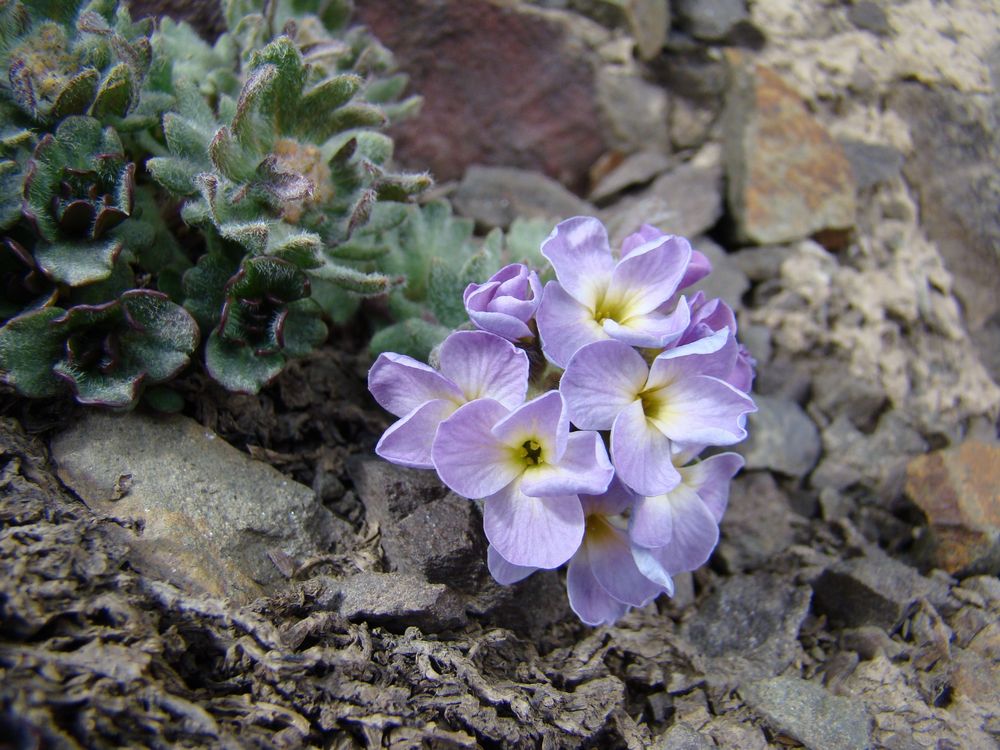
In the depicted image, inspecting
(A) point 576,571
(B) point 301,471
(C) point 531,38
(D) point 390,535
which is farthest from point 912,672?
(C) point 531,38

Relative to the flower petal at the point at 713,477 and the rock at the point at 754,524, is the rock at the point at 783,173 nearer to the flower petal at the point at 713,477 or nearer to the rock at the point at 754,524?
the rock at the point at 754,524

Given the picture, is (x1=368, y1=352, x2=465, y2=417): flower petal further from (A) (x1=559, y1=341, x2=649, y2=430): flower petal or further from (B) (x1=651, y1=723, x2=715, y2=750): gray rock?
(B) (x1=651, y1=723, x2=715, y2=750): gray rock

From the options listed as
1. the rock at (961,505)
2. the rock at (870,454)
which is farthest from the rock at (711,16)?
the rock at (961,505)

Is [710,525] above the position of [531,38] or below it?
below

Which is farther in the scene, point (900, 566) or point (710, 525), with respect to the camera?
point (900, 566)

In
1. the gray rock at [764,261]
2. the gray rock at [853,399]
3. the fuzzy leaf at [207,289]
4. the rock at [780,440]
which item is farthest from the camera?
the gray rock at [764,261]

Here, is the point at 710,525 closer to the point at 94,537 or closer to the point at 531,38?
the point at 94,537
